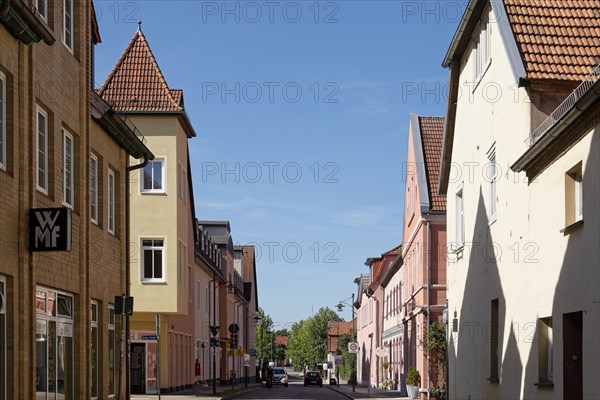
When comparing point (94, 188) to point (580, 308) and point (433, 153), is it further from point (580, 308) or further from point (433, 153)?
point (433, 153)

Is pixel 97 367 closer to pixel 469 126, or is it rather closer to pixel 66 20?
pixel 66 20

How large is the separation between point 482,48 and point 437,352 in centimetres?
1825

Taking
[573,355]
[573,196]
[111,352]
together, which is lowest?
[111,352]

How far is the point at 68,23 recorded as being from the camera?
808 inches

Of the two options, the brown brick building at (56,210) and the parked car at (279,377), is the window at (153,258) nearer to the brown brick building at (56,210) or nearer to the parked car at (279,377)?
the brown brick building at (56,210)

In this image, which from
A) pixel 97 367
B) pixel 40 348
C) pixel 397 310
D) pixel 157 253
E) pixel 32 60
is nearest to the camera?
pixel 32 60

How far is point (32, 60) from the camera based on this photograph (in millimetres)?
16719

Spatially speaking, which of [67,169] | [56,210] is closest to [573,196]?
[56,210]

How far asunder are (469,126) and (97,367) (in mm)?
10051

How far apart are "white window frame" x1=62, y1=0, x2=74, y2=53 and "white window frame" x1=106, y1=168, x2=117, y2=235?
15.9ft

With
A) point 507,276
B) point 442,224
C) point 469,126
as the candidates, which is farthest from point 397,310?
point 507,276

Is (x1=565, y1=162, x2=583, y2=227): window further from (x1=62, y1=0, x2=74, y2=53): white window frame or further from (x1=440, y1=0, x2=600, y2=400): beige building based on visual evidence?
(x1=62, y1=0, x2=74, y2=53): white window frame

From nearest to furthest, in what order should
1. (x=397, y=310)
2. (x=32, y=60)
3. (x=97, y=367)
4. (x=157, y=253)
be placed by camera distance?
(x=32, y=60)
(x=97, y=367)
(x=157, y=253)
(x=397, y=310)

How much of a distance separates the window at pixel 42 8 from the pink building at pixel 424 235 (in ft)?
80.5
